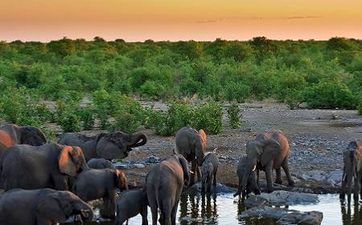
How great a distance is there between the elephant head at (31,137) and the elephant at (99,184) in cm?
160

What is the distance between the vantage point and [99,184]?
13211 mm

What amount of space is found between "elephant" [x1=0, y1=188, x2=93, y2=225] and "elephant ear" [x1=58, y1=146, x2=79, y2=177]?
2.24 m

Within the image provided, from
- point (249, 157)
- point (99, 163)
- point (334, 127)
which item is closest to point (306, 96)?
point (334, 127)

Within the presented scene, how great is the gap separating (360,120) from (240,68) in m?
15.6

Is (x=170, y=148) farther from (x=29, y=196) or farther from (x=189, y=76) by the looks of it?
(x=189, y=76)

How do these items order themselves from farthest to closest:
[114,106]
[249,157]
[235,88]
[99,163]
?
[235,88] < [114,106] < [249,157] < [99,163]

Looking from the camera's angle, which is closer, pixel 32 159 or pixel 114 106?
pixel 32 159

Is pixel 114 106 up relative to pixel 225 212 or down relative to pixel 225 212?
up

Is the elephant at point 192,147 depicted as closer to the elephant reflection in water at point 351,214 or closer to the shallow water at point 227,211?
the shallow water at point 227,211

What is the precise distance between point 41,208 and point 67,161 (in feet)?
8.56

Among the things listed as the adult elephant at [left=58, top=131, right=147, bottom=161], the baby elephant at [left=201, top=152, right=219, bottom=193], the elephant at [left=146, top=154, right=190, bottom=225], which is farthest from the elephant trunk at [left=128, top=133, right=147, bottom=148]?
the elephant at [left=146, top=154, right=190, bottom=225]

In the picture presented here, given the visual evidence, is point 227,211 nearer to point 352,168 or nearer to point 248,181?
point 248,181

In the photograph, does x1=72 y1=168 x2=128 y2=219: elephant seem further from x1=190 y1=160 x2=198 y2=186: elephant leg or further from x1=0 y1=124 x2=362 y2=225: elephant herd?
x1=190 y1=160 x2=198 y2=186: elephant leg

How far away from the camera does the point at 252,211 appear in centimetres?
1470
